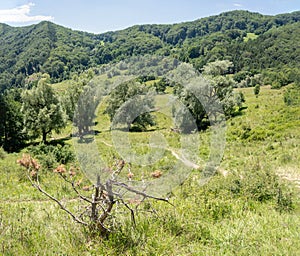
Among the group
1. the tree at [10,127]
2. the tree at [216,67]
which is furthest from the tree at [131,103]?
the tree at [10,127]

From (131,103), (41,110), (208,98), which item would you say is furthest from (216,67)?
(41,110)

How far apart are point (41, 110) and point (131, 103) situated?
17.3 m

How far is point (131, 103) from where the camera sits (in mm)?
23094


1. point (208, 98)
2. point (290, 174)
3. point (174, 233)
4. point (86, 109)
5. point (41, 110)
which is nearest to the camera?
point (174, 233)

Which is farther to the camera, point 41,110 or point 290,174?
point 41,110

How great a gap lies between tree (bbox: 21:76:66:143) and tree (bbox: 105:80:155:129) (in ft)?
23.3

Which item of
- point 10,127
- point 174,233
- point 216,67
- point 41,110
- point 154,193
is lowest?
point 10,127

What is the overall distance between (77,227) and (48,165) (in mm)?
13496

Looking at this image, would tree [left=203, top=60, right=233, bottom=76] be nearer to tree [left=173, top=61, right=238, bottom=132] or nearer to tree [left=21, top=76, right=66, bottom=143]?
tree [left=173, top=61, right=238, bottom=132]

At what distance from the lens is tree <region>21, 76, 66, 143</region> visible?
3566 cm

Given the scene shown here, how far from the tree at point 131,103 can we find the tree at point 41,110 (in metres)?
7.11

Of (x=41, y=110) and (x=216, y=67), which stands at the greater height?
(x=216, y=67)

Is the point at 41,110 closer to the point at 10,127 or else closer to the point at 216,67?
the point at 10,127

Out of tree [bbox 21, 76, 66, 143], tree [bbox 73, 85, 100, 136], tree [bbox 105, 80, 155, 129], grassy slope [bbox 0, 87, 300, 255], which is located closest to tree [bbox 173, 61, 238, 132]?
tree [bbox 105, 80, 155, 129]
